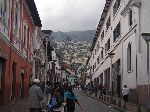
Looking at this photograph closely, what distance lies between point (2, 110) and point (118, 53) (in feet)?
76.0

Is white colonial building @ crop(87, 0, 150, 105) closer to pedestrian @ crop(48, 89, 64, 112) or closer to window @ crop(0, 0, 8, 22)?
window @ crop(0, 0, 8, 22)

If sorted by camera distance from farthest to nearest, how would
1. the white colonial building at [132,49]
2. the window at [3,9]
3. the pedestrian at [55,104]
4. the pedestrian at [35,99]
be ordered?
the white colonial building at [132,49] < the window at [3,9] < the pedestrian at [55,104] < the pedestrian at [35,99]

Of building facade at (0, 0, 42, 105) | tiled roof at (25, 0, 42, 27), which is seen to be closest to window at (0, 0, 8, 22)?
building facade at (0, 0, 42, 105)

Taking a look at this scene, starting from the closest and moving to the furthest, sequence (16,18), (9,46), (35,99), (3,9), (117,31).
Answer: (35,99) → (3,9) → (9,46) → (16,18) → (117,31)

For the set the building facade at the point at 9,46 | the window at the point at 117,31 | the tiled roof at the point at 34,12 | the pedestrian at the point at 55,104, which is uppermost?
the tiled roof at the point at 34,12

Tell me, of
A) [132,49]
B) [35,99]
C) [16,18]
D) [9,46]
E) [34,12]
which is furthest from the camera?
[34,12]

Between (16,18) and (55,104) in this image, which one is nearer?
(55,104)

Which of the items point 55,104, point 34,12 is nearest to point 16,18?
point 34,12

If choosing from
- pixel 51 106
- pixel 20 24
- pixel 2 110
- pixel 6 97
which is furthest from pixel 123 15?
pixel 51 106

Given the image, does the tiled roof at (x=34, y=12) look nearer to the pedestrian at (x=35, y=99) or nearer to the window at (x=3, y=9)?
the window at (x=3, y=9)

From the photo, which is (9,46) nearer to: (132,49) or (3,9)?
(3,9)

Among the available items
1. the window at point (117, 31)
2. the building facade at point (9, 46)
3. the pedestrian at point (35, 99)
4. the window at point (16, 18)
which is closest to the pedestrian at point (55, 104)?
the pedestrian at point (35, 99)

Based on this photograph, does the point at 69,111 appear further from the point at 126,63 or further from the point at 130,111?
the point at 126,63

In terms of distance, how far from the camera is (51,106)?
45.4 ft
